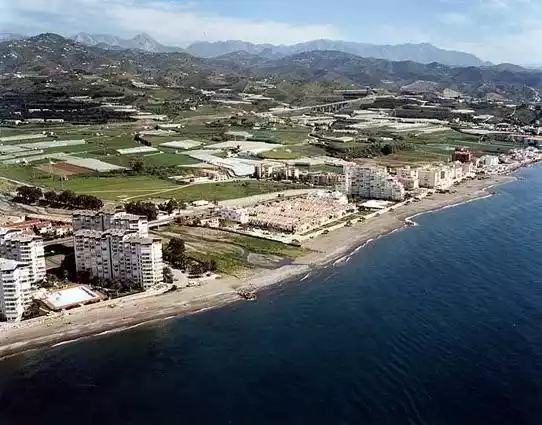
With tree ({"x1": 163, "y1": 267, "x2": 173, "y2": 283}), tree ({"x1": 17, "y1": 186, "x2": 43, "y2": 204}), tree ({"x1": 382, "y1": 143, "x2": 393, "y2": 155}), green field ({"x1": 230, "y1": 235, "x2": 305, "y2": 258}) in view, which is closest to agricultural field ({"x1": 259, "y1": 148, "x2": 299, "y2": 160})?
tree ({"x1": 382, "y1": 143, "x2": 393, "y2": 155})

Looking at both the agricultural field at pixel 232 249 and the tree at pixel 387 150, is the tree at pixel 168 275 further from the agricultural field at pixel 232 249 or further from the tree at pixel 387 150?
the tree at pixel 387 150

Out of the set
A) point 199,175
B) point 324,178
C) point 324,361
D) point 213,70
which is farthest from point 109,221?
point 213,70

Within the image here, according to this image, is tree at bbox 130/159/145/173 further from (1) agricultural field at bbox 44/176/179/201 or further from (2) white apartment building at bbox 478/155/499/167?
(2) white apartment building at bbox 478/155/499/167

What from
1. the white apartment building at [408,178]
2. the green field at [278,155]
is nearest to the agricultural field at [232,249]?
the white apartment building at [408,178]

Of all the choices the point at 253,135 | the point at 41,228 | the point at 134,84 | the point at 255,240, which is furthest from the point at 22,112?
the point at 255,240

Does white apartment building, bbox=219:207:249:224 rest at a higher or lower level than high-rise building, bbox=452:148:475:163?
lower

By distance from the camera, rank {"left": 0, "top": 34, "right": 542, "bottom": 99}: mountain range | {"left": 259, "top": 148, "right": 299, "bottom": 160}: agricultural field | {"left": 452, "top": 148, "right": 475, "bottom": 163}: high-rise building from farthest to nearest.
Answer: {"left": 0, "top": 34, "right": 542, "bottom": 99}: mountain range → {"left": 259, "top": 148, "right": 299, "bottom": 160}: agricultural field → {"left": 452, "top": 148, "right": 475, "bottom": 163}: high-rise building

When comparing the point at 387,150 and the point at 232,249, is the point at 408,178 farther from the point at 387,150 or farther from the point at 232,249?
the point at 232,249
